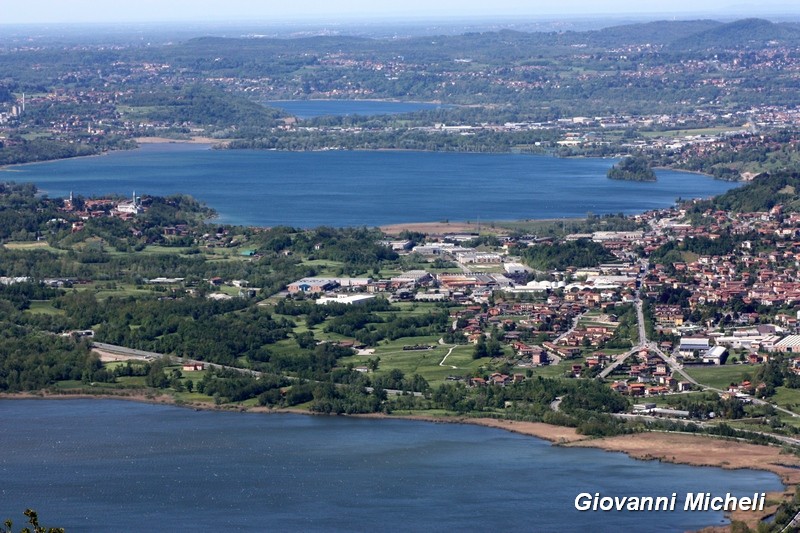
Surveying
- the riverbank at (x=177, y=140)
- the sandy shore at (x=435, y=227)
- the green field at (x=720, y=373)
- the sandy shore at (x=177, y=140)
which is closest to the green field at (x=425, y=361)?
the green field at (x=720, y=373)

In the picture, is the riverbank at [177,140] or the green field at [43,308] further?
the riverbank at [177,140]

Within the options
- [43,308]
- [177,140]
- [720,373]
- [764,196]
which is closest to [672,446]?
[720,373]

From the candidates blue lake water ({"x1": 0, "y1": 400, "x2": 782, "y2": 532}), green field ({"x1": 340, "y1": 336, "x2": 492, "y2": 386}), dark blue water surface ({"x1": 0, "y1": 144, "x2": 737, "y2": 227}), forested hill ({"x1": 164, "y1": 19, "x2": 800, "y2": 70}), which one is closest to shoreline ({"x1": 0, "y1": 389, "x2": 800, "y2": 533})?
blue lake water ({"x1": 0, "y1": 400, "x2": 782, "y2": 532})

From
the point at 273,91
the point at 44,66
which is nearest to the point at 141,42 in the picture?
the point at 44,66

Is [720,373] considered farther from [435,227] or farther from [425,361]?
[435,227]

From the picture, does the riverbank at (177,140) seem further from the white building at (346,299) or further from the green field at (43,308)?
the green field at (43,308)

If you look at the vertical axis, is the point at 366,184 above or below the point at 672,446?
below
